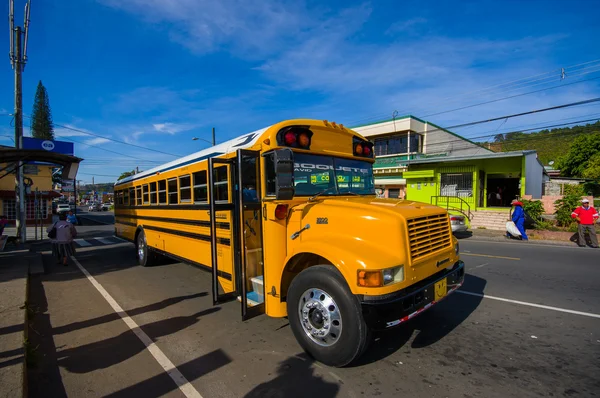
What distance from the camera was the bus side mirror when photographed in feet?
11.2

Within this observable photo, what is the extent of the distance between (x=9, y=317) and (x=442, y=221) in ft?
19.1

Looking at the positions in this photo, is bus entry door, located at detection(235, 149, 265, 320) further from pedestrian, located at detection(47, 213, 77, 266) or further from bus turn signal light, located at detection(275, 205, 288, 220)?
pedestrian, located at detection(47, 213, 77, 266)

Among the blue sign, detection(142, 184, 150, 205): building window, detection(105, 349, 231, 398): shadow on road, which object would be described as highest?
the blue sign

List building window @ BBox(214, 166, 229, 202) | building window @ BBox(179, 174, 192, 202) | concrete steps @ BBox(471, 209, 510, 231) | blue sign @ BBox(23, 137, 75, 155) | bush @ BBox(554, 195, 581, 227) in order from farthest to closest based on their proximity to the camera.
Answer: blue sign @ BBox(23, 137, 75, 155) → concrete steps @ BBox(471, 209, 510, 231) → bush @ BBox(554, 195, 581, 227) → building window @ BBox(179, 174, 192, 202) → building window @ BBox(214, 166, 229, 202)

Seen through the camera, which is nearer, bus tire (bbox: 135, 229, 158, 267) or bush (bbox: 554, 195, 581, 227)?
bus tire (bbox: 135, 229, 158, 267)

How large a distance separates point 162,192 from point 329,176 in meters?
4.49

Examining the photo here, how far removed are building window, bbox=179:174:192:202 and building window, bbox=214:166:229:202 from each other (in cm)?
109

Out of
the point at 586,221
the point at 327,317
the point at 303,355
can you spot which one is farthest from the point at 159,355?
the point at 586,221

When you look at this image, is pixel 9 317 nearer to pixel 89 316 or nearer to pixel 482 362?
pixel 89 316

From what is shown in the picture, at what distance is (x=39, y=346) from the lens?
158 inches

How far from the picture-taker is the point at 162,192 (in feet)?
23.9

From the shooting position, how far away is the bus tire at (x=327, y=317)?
302cm

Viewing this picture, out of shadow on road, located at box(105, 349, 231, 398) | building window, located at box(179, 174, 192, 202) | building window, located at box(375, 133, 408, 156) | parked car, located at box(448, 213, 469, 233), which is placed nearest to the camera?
shadow on road, located at box(105, 349, 231, 398)

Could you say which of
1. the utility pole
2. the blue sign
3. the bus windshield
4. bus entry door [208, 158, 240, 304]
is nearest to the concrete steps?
the bus windshield
